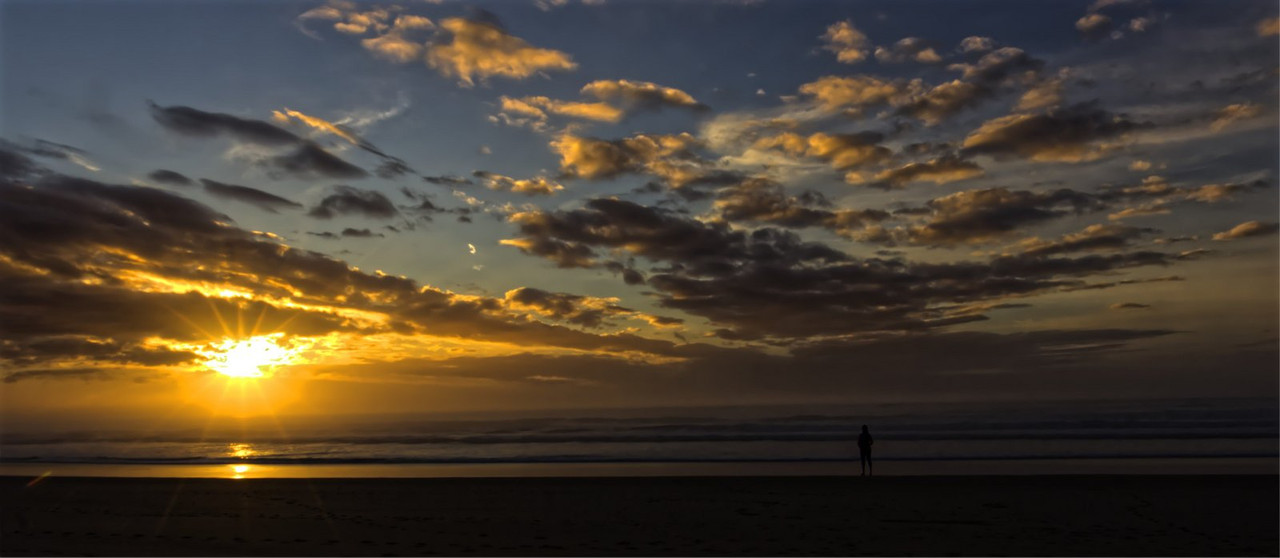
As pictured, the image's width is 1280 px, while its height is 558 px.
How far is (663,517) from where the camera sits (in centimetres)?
1848

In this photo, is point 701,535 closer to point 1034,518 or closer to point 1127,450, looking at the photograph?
point 1034,518

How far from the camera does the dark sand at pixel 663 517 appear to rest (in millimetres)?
15352

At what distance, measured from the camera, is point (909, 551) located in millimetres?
14531

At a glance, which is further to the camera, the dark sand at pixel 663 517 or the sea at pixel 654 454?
the sea at pixel 654 454

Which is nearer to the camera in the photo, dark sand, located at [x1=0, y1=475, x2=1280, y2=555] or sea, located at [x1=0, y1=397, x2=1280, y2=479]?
dark sand, located at [x1=0, y1=475, x2=1280, y2=555]

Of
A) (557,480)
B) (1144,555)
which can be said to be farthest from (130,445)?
(1144,555)

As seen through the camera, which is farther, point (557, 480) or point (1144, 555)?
point (557, 480)

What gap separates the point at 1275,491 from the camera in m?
21.2

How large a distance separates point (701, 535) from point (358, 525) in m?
7.77

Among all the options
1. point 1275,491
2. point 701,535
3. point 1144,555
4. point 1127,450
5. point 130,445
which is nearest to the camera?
point 1144,555

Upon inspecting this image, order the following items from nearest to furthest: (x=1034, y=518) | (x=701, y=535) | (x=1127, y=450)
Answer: (x=701, y=535)
(x=1034, y=518)
(x=1127, y=450)

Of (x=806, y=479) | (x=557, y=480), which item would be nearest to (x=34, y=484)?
(x=557, y=480)

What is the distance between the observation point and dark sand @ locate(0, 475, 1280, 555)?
15352 mm

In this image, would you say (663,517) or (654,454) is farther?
(654,454)
